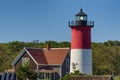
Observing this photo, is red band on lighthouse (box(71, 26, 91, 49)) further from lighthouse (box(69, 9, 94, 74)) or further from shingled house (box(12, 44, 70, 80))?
shingled house (box(12, 44, 70, 80))

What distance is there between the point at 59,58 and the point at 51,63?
1.28 metres

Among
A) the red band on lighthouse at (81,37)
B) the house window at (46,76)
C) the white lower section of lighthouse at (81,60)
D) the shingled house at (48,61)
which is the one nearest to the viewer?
the white lower section of lighthouse at (81,60)

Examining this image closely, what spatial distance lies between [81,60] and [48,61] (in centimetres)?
981

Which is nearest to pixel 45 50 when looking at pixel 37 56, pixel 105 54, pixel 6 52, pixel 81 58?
pixel 37 56

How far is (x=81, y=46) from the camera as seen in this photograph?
59.9 m

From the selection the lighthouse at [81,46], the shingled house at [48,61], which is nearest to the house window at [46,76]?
the shingled house at [48,61]

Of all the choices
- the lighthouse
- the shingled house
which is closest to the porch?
the shingled house

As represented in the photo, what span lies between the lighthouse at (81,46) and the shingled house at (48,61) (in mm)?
7852

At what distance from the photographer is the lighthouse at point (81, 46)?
59.9 m

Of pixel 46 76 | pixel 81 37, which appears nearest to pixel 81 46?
pixel 81 37

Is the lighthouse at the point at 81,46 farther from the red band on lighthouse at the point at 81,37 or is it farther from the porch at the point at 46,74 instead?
the porch at the point at 46,74

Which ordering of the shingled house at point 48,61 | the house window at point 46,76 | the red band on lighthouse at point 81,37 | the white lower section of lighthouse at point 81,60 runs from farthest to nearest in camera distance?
the shingled house at point 48,61, the house window at point 46,76, the red band on lighthouse at point 81,37, the white lower section of lighthouse at point 81,60

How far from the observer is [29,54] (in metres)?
68.1

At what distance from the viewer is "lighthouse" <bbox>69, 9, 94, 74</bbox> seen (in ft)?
197
